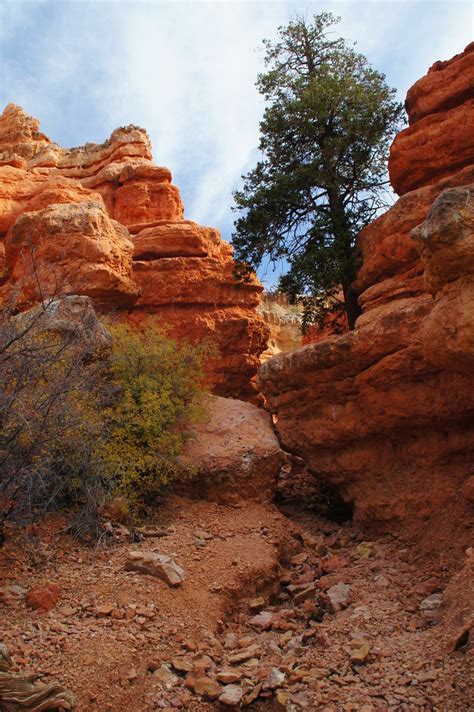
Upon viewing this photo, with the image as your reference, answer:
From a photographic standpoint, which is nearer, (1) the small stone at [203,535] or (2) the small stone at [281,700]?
(2) the small stone at [281,700]

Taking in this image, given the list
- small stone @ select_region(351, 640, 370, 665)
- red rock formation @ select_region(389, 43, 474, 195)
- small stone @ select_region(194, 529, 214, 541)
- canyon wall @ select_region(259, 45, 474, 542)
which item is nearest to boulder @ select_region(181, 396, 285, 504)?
canyon wall @ select_region(259, 45, 474, 542)

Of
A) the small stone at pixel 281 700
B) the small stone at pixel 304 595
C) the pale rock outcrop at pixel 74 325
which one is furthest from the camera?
the pale rock outcrop at pixel 74 325

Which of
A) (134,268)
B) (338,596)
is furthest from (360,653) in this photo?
(134,268)

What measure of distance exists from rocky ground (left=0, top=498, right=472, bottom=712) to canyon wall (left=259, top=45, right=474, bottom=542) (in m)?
1.07

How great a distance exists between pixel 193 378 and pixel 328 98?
23.1ft

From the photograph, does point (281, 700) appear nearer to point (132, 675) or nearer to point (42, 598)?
point (132, 675)

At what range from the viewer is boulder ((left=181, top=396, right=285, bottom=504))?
36.6ft

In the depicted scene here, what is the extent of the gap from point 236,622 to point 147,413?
4.31 metres

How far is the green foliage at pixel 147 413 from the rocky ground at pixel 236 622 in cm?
86

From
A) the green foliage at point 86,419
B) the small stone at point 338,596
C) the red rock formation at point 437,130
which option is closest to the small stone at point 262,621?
the small stone at point 338,596

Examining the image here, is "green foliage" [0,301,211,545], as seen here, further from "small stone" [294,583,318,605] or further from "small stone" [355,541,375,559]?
"small stone" [355,541,375,559]

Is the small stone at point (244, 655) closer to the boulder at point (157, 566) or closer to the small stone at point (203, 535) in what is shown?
the boulder at point (157, 566)

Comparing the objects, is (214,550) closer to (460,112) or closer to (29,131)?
(460,112)

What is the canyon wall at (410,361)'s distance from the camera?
304 inches
